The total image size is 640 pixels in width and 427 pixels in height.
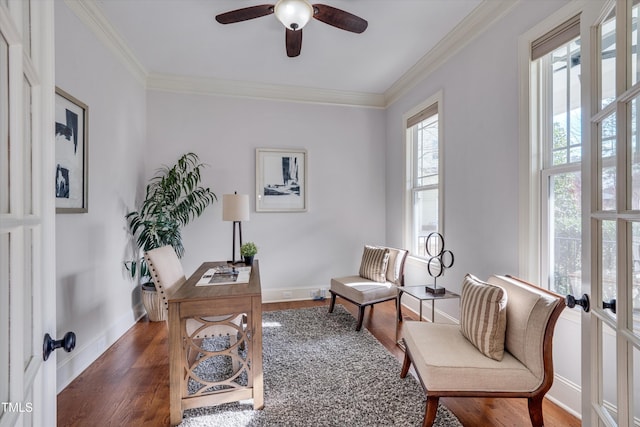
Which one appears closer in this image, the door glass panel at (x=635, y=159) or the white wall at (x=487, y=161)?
the door glass panel at (x=635, y=159)

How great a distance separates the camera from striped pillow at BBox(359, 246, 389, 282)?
3303 mm

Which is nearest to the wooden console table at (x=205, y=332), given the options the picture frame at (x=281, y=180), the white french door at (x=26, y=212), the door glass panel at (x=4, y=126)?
the white french door at (x=26, y=212)

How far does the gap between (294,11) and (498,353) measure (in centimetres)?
236

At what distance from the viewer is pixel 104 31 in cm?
257

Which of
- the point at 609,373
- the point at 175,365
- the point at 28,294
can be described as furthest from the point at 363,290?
the point at 28,294

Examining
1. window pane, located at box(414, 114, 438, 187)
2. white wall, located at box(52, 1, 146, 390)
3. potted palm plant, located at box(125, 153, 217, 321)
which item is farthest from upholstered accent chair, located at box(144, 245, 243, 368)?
window pane, located at box(414, 114, 438, 187)

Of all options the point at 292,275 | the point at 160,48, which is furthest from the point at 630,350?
the point at 160,48

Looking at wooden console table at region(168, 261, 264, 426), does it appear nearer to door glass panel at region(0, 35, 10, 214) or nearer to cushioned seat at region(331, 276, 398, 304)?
door glass panel at region(0, 35, 10, 214)

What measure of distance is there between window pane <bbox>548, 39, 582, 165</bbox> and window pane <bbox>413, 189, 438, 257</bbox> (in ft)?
4.54

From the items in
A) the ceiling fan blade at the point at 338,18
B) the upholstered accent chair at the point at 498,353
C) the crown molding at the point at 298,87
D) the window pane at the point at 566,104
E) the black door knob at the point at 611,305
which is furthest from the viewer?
the crown molding at the point at 298,87

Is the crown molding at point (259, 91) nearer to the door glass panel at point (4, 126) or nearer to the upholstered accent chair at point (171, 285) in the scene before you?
the upholstered accent chair at point (171, 285)

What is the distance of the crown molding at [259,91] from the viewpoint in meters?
3.62

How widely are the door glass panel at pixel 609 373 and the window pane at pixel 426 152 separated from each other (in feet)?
7.97

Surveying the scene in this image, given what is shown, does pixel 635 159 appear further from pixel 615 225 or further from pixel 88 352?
pixel 88 352
